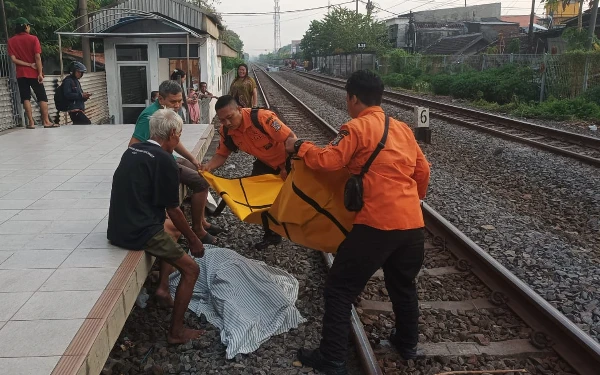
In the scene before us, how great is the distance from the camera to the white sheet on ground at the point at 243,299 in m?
4.21

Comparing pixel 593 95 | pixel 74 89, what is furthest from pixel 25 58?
pixel 593 95

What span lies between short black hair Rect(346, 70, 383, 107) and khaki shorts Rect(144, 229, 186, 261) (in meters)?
1.72

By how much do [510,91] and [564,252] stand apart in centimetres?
1930

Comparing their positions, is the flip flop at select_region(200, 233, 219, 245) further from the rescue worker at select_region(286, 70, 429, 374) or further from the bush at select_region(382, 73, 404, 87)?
the bush at select_region(382, 73, 404, 87)

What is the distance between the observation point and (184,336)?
421cm

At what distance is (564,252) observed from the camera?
598cm

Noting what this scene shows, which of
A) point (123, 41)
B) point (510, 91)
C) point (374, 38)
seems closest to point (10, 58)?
point (123, 41)

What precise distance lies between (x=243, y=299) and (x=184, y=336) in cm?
60

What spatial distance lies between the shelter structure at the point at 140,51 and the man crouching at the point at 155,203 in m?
11.0

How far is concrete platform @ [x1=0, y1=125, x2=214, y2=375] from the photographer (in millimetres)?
3064

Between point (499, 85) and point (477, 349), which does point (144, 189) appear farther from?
point (499, 85)

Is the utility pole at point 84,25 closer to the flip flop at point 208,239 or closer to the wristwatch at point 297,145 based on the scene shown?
the flip flop at point 208,239

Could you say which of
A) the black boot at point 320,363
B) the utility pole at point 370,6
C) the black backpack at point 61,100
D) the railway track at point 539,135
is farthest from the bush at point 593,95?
→ the utility pole at point 370,6

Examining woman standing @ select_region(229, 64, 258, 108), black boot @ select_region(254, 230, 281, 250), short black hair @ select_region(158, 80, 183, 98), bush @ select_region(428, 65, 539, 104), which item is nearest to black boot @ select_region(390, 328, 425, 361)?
black boot @ select_region(254, 230, 281, 250)
